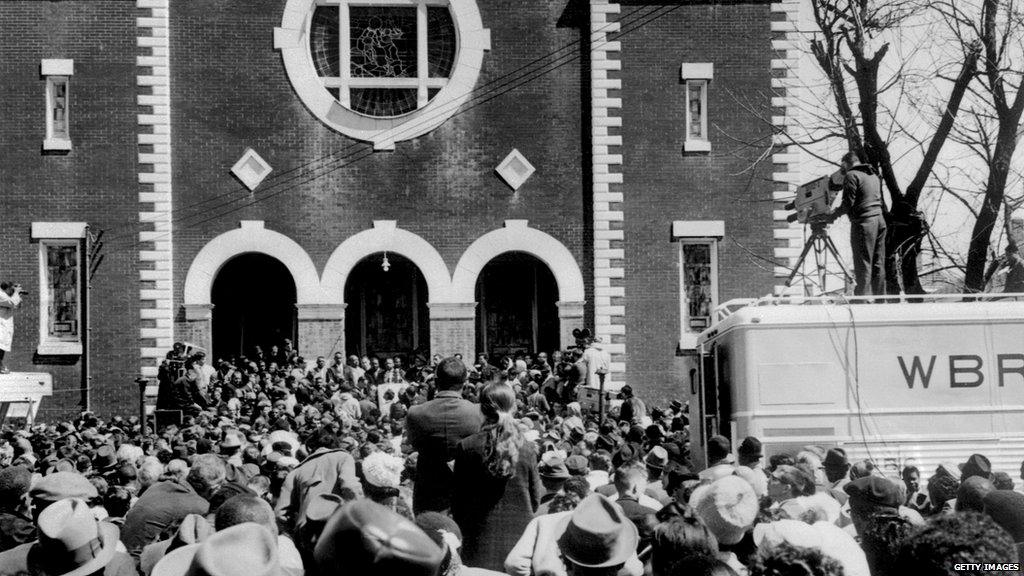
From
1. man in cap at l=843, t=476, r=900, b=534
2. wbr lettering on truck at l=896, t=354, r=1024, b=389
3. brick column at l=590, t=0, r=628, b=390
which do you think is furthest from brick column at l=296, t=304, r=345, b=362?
man in cap at l=843, t=476, r=900, b=534

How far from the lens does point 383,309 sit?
1123 inches

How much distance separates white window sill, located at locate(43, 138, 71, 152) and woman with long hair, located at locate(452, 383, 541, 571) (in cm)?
2006

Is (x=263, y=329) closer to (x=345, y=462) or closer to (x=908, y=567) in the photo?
(x=345, y=462)

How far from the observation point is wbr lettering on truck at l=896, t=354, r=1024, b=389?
45.7 ft

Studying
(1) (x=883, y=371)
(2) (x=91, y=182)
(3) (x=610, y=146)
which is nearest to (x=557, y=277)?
(3) (x=610, y=146)

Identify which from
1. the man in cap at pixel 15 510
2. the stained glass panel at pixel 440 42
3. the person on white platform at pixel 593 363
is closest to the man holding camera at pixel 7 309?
the stained glass panel at pixel 440 42

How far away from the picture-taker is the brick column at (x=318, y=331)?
25312mm

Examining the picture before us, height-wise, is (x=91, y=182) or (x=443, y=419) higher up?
(x=91, y=182)

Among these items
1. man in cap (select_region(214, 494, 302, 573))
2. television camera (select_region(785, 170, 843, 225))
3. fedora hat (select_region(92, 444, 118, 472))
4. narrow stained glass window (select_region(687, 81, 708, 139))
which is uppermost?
narrow stained glass window (select_region(687, 81, 708, 139))

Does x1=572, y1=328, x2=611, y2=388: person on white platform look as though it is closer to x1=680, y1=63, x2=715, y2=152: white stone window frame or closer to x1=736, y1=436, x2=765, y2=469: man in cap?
x1=680, y1=63, x2=715, y2=152: white stone window frame

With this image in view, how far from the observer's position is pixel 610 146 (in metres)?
25.5

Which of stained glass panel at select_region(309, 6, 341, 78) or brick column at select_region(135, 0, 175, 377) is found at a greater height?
stained glass panel at select_region(309, 6, 341, 78)

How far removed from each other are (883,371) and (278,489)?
7.82 meters

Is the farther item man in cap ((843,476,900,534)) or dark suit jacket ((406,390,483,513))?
dark suit jacket ((406,390,483,513))
